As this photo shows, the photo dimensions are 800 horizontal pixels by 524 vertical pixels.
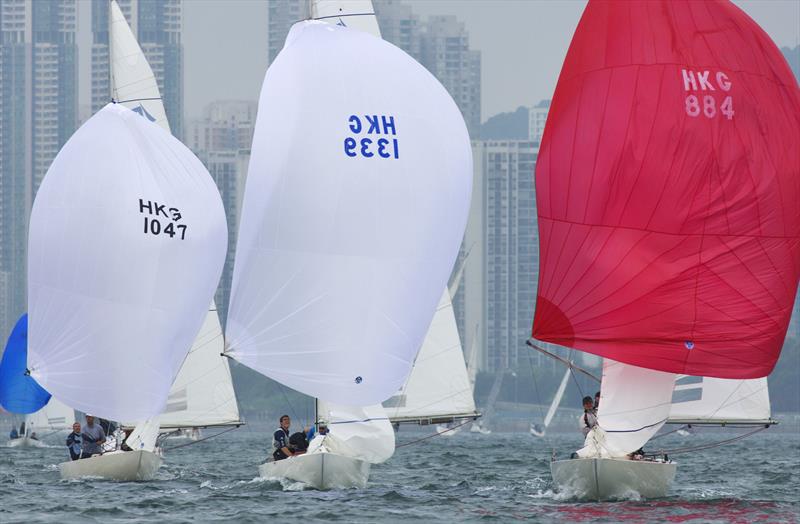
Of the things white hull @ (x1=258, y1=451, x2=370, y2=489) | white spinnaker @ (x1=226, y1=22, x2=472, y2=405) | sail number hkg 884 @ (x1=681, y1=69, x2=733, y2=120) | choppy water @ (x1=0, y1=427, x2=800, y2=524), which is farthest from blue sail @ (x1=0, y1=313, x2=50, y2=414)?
sail number hkg 884 @ (x1=681, y1=69, x2=733, y2=120)

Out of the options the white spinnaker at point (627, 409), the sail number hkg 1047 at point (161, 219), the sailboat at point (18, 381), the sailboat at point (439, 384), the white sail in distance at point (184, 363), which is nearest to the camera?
the white spinnaker at point (627, 409)

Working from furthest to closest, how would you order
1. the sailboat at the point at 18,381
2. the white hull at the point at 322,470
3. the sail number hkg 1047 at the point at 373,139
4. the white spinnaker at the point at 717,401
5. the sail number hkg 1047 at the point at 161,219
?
the sailboat at the point at 18,381, the white spinnaker at the point at 717,401, the sail number hkg 1047 at the point at 161,219, the white hull at the point at 322,470, the sail number hkg 1047 at the point at 373,139

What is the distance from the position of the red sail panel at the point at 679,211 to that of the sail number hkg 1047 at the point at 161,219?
5517 mm

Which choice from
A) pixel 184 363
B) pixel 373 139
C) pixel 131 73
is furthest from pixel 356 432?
pixel 131 73

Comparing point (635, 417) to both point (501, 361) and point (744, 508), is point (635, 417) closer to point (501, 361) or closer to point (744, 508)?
point (744, 508)

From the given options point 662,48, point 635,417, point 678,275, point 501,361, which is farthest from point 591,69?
point 501,361

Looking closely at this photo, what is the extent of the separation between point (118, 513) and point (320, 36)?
6947 millimetres

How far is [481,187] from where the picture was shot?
175 meters

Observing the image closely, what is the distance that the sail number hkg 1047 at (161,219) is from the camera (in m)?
25.8

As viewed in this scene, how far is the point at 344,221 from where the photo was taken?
23250 mm

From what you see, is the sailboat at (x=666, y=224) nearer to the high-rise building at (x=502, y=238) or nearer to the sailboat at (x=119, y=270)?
the sailboat at (x=119, y=270)

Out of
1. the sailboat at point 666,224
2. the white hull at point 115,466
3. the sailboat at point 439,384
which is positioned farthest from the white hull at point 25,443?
the sailboat at point 666,224

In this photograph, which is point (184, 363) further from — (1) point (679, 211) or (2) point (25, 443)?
(2) point (25, 443)

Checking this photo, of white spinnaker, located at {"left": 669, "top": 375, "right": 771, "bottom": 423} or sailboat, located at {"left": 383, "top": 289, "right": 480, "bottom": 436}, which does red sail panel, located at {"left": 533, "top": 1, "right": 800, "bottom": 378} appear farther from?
sailboat, located at {"left": 383, "top": 289, "right": 480, "bottom": 436}
